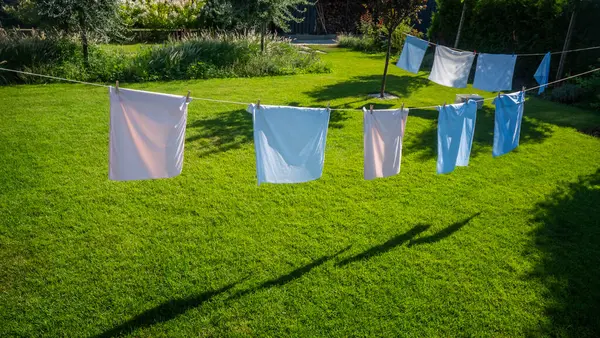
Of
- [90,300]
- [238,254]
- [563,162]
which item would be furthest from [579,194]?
[90,300]

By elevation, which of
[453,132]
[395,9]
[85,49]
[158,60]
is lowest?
[453,132]

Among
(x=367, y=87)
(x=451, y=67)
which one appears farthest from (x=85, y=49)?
(x=451, y=67)

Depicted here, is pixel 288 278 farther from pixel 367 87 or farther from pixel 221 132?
pixel 367 87

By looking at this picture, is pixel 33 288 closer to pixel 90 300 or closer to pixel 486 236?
pixel 90 300

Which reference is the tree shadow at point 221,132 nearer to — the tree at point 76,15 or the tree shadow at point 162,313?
the tree shadow at point 162,313

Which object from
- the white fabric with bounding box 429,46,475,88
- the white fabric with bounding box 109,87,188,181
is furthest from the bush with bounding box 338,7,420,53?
the white fabric with bounding box 109,87,188,181

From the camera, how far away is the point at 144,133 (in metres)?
3.96

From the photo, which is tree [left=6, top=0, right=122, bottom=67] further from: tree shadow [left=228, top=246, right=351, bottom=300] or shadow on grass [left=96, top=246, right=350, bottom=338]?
tree shadow [left=228, top=246, right=351, bottom=300]

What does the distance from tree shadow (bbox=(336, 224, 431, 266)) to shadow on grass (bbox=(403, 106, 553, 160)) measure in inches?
100.0

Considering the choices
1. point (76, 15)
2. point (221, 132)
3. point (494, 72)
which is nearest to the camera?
point (221, 132)

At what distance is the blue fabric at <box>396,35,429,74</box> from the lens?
1063 cm

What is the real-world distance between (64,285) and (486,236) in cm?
503

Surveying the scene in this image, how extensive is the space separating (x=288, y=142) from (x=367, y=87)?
341 inches

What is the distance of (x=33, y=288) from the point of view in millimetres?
4148
